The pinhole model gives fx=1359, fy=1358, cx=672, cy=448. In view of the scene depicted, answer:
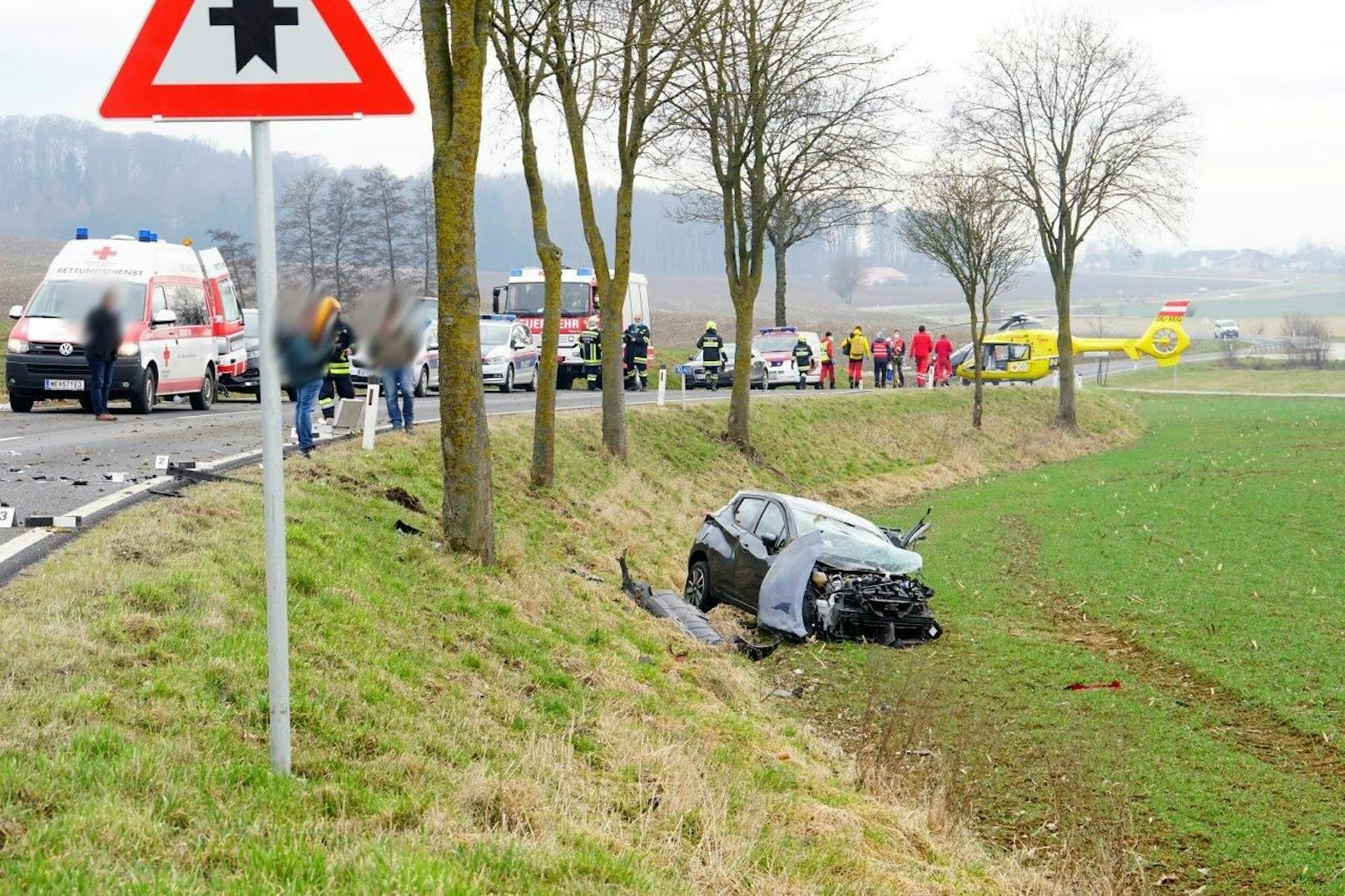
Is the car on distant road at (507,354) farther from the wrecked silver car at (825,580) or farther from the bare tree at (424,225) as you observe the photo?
the bare tree at (424,225)

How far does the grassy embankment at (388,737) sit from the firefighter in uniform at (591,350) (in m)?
21.3

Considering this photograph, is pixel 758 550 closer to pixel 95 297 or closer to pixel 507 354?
pixel 95 297

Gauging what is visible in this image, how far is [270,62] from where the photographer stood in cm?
497

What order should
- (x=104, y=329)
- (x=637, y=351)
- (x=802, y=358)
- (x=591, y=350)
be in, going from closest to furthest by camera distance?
(x=104, y=329)
(x=591, y=350)
(x=637, y=351)
(x=802, y=358)

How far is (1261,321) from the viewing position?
12212 centimetres

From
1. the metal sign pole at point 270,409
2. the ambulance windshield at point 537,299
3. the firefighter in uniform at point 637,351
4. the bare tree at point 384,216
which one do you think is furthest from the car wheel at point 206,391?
the ambulance windshield at point 537,299

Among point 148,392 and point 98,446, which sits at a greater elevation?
point 148,392

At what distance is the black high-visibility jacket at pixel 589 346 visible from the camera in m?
35.5

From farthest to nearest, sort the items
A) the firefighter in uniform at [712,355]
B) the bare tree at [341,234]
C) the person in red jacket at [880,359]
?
1. the person in red jacket at [880,359]
2. the firefighter in uniform at [712,355]
3. the bare tree at [341,234]

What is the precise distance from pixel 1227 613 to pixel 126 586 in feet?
41.5

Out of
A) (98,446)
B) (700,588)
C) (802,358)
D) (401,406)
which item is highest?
(802,358)

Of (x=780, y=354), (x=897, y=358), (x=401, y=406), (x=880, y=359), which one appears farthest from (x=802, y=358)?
(x=401, y=406)

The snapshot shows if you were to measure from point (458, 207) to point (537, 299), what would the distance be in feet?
81.7

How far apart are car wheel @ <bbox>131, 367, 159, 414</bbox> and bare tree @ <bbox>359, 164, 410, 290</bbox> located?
390 centimetres
